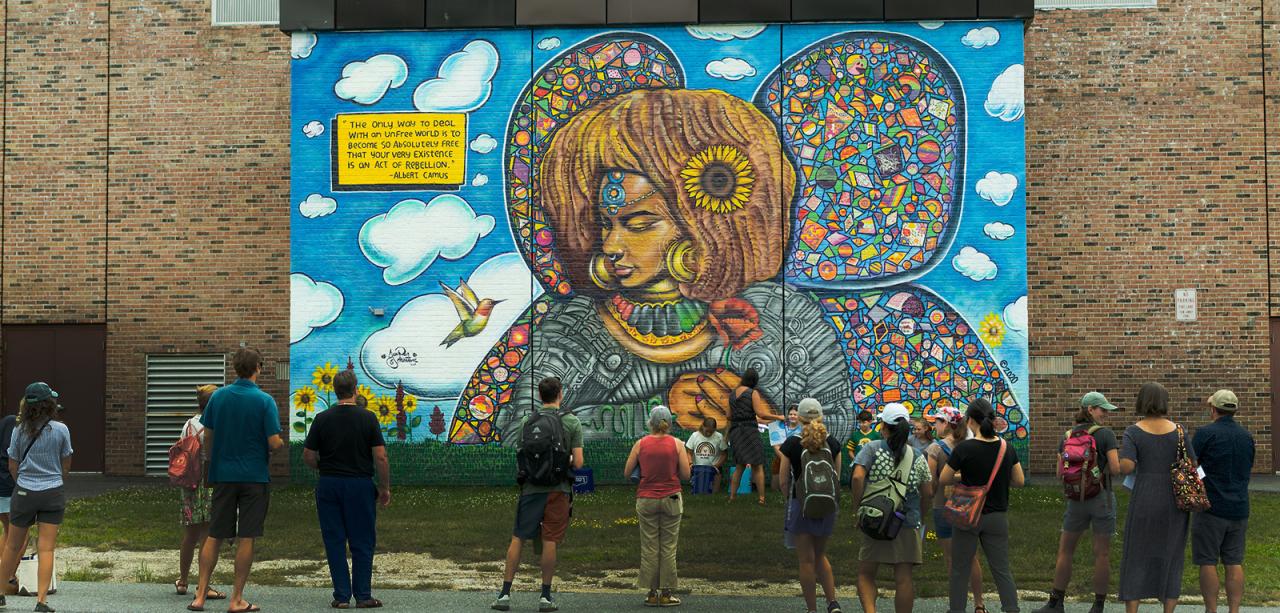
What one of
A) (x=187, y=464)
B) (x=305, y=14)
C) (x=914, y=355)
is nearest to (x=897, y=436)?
(x=187, y=464)

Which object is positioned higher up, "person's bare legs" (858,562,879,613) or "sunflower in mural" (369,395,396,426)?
"sunflower in mural" (369,395,396,426)

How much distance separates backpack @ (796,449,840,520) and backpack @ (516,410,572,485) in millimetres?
1872

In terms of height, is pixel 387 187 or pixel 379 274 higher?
pixel 387 187

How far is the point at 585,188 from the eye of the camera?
19.5 meters

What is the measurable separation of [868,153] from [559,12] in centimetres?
504

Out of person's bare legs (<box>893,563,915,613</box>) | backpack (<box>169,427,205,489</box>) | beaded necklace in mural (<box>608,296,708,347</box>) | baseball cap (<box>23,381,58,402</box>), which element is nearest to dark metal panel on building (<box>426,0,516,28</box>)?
beaded necklace in mural (<box>608,296,708,347</box>)

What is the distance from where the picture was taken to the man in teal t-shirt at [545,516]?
1015 centimetres

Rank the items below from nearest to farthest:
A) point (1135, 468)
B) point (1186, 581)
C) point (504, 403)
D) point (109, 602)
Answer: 1. point (1135, 468)
2. point (109, 602)
3. point (1186, 581)
4. point (504, 403)

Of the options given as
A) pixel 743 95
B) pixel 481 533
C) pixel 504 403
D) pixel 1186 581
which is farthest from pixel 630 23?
pixel 1186 581

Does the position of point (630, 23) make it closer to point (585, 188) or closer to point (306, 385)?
point (585, 188)

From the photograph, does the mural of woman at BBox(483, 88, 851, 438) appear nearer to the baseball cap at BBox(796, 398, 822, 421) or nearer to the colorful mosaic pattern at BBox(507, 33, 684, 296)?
the colorful mosaic pattern at BBox(507, 33, 684, 296)

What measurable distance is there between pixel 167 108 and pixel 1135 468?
1760cm

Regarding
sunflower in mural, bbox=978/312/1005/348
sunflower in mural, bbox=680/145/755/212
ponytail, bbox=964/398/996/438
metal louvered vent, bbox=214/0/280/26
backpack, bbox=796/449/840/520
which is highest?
metal louvered vent, bbox=214/0/280/26

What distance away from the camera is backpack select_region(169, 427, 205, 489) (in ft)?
34.5
